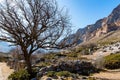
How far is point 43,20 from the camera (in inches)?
882

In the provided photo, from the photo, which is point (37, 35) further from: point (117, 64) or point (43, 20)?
point (117, 64)

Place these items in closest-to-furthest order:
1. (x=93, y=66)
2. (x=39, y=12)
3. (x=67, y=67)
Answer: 1. (x=39, y=12)
2. (x=67, y=67)
3. (x=93, y=66)

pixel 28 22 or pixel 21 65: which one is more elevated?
pixel 28 22

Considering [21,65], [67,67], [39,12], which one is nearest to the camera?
[39,12]

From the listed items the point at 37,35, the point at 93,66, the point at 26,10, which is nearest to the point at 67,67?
the point at 93,66

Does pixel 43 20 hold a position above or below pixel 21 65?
above

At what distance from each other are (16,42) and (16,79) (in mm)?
3202

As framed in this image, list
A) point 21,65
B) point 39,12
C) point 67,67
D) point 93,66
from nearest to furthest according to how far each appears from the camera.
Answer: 1. point 39,12
2. point 67,67
3. point 93,66
4. point 21,65

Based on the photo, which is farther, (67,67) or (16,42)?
(67,67)

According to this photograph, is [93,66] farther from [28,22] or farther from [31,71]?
[28,22]

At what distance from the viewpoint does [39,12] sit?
→ 22.1 m

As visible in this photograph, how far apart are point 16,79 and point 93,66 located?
30.9 feet

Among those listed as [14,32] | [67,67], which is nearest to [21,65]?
[67,67]

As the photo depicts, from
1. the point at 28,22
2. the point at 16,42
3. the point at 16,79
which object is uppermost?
the point at 28,22
